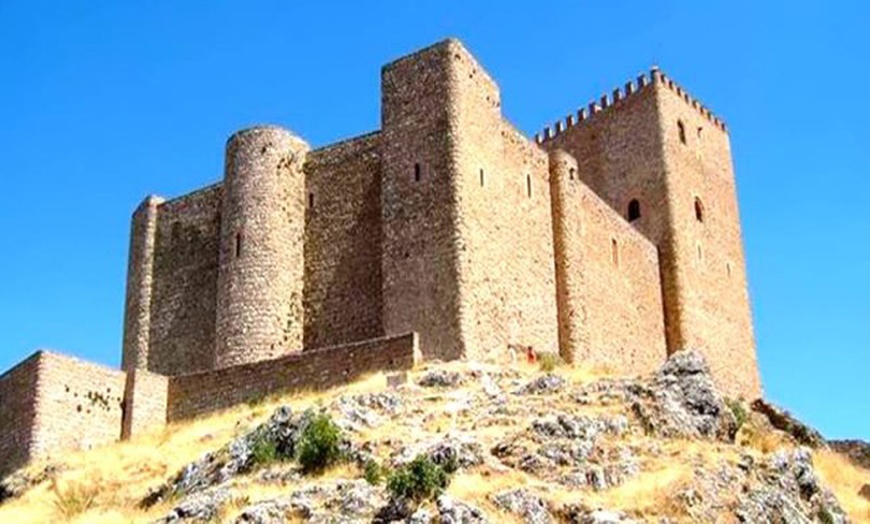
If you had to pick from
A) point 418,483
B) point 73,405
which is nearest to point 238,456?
point 418,483

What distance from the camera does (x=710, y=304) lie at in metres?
44.1

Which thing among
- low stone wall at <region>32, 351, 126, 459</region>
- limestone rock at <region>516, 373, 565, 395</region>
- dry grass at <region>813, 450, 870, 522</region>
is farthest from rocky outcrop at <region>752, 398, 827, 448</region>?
low stone wall at <region>32, 351, 126, 459</region>

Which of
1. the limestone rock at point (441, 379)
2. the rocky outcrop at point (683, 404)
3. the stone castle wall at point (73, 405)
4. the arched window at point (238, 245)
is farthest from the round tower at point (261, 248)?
the rocky outcrop at point (683, 404)

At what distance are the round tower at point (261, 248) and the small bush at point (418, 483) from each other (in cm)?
1309

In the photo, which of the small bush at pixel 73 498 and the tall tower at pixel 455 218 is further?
the tall tower at pixel 455 218

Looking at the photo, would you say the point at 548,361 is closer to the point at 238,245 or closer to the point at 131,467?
the point at 238,245

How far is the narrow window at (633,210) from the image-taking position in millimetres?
44344

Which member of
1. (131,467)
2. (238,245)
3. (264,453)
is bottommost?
(264,453)

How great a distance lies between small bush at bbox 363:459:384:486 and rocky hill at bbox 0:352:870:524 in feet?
0.12

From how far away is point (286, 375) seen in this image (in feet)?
99.3

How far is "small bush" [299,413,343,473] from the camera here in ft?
74.6

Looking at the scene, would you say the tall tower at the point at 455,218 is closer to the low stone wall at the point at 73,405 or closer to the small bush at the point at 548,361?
the small bush at the point at 548,361

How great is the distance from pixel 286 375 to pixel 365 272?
4.10 meters

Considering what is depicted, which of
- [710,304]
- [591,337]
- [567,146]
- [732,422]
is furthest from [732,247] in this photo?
[732,422]
